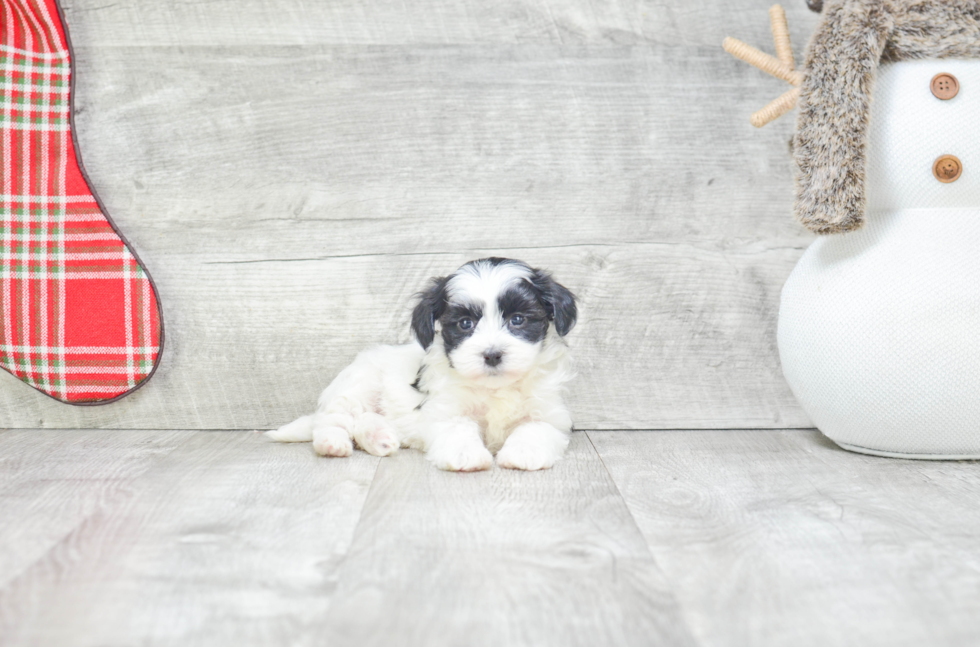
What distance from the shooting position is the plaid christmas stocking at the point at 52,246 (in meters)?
2.26

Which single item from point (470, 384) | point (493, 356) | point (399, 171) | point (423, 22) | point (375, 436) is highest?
point (423, 22)

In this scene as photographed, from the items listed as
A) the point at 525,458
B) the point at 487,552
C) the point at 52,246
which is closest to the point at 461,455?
the point at 525,458

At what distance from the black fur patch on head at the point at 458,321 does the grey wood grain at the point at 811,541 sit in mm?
486

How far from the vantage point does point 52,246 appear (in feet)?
7.47

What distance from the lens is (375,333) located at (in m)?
2.40

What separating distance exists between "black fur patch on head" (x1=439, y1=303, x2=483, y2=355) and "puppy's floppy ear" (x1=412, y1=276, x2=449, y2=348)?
0.03 metres

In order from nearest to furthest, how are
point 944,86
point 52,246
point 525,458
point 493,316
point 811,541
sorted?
point 811,541
point 944,86
point 525,458
point 493,316
point 52,246

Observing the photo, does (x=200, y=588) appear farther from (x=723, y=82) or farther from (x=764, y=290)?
(x=723, y=82)

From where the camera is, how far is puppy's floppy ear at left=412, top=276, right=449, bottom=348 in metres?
2.01

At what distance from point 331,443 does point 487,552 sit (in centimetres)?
80

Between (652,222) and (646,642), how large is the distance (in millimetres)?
1605

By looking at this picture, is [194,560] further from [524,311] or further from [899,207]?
[899,207]

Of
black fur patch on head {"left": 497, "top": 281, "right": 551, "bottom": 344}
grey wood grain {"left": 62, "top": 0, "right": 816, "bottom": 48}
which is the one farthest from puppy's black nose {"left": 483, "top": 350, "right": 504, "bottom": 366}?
grey wood grain {"left": 62, "top": 0, "right": 816, "bottom": 48}

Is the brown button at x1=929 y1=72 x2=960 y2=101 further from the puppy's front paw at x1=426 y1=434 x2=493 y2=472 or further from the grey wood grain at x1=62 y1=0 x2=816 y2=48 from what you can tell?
the puppy's front paw at x1=426 y1=434 x2=493 y2=472
